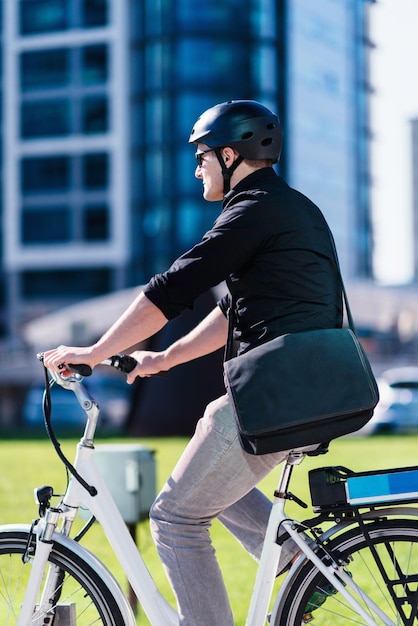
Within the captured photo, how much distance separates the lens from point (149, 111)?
66312mm

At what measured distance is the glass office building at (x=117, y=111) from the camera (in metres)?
→ 64.3

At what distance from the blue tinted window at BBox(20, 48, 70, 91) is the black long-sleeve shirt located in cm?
6938

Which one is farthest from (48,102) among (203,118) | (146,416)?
(203,118)

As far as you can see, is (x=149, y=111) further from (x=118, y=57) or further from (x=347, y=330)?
(x=347, y=330)

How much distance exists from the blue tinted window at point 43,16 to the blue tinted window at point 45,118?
173 inches

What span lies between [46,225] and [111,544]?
224 feet

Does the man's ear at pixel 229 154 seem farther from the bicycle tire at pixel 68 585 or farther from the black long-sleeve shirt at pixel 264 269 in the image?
the bicycle tire at pixel 68 585

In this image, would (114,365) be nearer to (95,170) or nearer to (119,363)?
(119,363)

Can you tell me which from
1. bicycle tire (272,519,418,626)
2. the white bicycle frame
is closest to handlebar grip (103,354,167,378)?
the white bicycle frame

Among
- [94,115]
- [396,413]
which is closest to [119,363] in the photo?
[396,413]

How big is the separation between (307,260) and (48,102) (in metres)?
69.7

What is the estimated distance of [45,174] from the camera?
7075 cm

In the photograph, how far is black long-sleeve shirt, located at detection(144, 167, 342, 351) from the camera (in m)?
3.28

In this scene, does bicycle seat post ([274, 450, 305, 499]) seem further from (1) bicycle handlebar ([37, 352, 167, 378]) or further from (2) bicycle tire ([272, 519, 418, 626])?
(1) bicycle handlebar ([37, 352, 167, 378])
